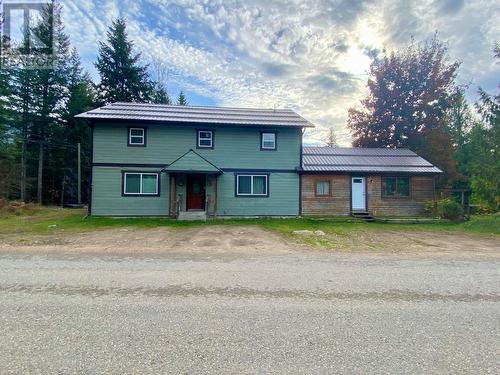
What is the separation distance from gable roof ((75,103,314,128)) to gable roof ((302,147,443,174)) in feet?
9.23

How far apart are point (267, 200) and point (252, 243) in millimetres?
7613

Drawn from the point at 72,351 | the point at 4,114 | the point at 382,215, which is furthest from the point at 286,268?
the point at 4,114

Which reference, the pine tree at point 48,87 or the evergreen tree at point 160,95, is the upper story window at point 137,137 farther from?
the evergreen tree at point 160,95

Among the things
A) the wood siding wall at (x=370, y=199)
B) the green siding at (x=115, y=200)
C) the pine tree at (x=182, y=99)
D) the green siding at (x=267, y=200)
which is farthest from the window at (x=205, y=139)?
the pine tree at (x=182, y=99)

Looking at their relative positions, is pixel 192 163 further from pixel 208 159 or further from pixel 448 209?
pixel 448 209

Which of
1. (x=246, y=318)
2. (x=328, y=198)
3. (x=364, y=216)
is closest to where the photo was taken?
(x=246, y=318)

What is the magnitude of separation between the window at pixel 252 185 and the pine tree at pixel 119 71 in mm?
Result: 23234

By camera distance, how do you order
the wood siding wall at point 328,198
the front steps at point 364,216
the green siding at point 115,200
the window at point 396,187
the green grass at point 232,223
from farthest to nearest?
1. the window at point 396,187
2. the wood siding wall at point 328,198
3. the front steps at point 364,216
4. the green siding at point 115,200
5. the green grass at point 232,223

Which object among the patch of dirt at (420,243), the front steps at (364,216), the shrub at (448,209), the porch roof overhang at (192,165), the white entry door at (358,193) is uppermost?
the porch roof overhang at (192,165)

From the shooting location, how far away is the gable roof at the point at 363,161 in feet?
58.6

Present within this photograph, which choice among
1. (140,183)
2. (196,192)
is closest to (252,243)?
(196,192)

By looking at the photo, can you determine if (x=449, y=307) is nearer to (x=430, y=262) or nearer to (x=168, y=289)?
(x=430, y=262)

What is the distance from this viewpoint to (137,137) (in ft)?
53.3

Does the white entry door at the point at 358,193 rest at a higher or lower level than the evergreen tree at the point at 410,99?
lower
